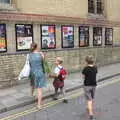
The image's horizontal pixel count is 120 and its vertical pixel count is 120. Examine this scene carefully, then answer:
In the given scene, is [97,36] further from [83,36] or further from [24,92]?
[24,92]

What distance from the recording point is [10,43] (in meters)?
11.2

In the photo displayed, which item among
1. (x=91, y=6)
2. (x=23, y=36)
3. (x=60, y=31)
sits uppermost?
(x=91, y=6)

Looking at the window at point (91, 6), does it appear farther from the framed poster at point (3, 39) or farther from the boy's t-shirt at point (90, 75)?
the boy's t-shirt at point (90, 75)

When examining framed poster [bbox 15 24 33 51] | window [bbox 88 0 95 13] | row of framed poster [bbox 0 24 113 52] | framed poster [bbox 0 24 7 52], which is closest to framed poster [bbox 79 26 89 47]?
row of framed poster [bbox 0 24 113 52]

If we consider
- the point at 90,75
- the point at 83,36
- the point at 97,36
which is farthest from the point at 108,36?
the point at 90,75

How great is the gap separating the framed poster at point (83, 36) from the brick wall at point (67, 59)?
30cm

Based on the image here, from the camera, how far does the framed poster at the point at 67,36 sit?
45.7 feet

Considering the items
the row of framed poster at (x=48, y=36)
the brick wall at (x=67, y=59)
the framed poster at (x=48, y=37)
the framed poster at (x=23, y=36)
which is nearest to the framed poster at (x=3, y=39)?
the row of framed poster at (x=48, y=36)

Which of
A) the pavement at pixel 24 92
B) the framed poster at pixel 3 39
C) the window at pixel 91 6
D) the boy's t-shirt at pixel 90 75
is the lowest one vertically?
the pavement at pixel 24 92

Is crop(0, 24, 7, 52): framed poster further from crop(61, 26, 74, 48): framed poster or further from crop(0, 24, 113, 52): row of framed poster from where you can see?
crop(61, 26, 74, 48): framed poster

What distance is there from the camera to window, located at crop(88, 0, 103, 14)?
16.3m

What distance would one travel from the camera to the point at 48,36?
42.7ft

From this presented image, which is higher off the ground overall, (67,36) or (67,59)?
(67,36)

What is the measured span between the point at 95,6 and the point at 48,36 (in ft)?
15.4
